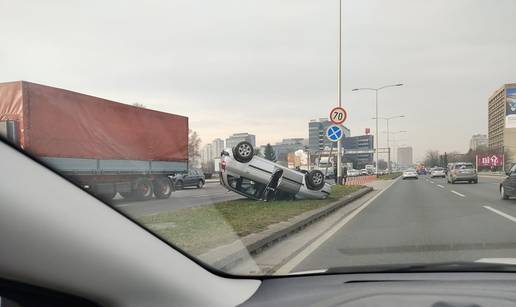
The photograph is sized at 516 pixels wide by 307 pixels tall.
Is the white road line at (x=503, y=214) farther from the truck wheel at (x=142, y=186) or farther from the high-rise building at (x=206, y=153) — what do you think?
the truck wheel at (x=142, y=186)

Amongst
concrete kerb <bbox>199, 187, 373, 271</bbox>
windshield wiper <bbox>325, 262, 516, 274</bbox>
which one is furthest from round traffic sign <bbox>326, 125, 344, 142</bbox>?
windshield wiper <bbox>325, 262, 516, 274</bbox>

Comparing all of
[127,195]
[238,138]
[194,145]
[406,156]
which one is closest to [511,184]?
[238,138]

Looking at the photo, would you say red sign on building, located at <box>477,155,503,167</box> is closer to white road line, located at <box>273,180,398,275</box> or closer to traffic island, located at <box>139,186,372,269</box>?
traffic island, located at <box>139,186,372,269</box>

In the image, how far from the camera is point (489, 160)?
92250 millimetres

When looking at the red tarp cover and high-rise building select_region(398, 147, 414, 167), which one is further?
high-rise building select_region(398, 147, 414, 167)

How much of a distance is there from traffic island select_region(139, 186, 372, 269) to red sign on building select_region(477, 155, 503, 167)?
8236cm

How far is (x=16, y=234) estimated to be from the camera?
1.48 metres

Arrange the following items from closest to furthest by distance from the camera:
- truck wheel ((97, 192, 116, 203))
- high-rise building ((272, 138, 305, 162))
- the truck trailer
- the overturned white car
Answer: the truck trailer → truck wheel ((97, 192, 116, 203)) → high-rise building ((272, 138, 305, 162)) → the overturned white car

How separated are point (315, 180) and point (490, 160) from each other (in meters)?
87.8

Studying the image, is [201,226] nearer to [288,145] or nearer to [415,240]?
[288,145]

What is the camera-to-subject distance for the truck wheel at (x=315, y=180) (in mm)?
14414

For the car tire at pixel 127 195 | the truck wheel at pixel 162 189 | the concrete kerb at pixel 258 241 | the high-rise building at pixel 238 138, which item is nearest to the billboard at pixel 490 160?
the concrete kerb at pixel 258 241

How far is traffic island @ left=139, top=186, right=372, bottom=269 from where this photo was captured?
327 cm

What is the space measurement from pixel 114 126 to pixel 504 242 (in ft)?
20.5
